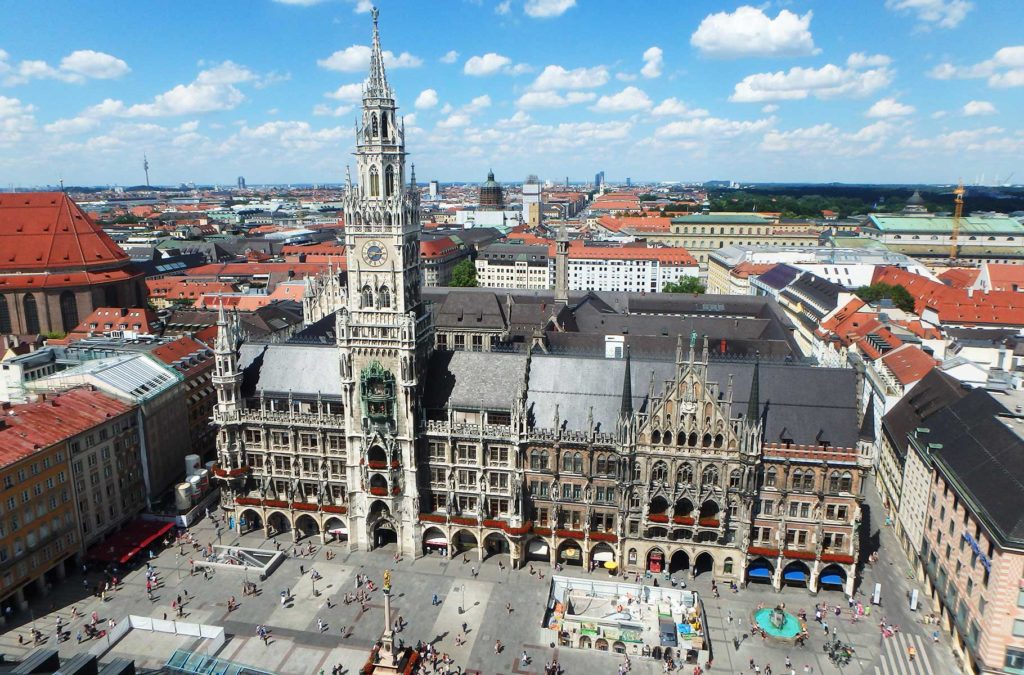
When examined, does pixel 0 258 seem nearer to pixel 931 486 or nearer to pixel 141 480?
pixel 141 480

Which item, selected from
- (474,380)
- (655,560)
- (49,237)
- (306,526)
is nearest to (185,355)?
(306,526)

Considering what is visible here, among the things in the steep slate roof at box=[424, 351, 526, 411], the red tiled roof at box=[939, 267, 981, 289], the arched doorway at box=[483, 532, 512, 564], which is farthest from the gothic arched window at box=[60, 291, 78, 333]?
the red tiled roof at box=[939, 267, 981, 289]

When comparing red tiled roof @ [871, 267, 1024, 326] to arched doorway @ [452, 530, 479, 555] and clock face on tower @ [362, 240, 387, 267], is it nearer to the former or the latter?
arched doorway @ [452, 530, 479, 555]

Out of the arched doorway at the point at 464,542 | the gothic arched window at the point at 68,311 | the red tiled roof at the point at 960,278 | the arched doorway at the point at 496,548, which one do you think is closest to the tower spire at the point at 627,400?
the arched doorway at the point at 496,548

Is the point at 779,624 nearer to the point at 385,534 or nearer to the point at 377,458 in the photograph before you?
the point at 377,458

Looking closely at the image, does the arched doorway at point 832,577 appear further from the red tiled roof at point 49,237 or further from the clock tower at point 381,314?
the red tiled roof at point 49,237
